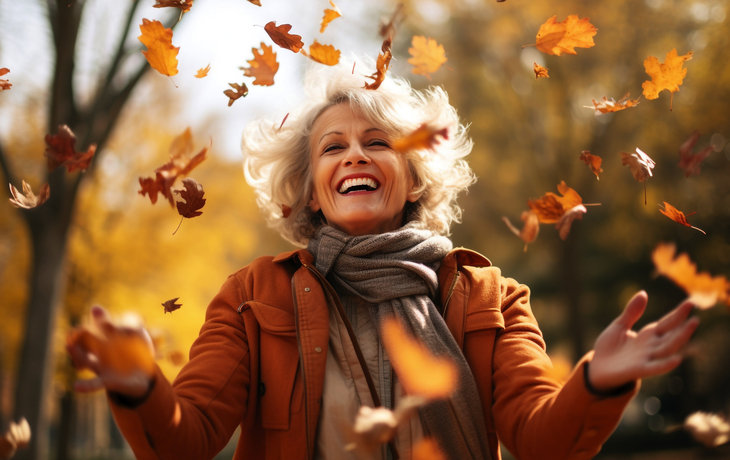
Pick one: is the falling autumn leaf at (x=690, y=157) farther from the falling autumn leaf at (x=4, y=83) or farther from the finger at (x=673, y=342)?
the falling autumn leaf at (x=4, y=83)

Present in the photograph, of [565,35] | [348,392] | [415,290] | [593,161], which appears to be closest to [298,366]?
[348,392]

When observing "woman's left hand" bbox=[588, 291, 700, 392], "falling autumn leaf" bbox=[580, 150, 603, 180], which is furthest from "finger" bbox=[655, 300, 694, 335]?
"falling autumn leaf" bbox=[580, 150, 603, 180]

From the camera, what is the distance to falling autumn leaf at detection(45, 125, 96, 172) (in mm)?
2033

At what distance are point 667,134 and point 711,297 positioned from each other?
9.51 meters

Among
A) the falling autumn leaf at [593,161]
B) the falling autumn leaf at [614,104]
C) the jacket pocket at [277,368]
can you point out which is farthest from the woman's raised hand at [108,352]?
the falling autumn leaf at [614,104]

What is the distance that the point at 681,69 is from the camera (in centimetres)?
209

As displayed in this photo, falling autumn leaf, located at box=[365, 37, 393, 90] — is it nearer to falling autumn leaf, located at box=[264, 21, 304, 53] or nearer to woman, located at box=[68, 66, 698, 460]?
A: woman, located at box=[68, 66, 698, 460]

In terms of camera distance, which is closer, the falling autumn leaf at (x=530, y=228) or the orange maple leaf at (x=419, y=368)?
the orange maple leaf at (x=419, y=368)

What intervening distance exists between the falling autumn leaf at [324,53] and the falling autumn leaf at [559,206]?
0.89 m

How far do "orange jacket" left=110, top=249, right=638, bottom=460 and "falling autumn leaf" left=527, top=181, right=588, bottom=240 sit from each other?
28 cm

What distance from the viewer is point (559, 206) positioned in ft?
6.95

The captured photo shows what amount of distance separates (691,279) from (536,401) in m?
0.55

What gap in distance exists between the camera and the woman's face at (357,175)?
224 centimetres

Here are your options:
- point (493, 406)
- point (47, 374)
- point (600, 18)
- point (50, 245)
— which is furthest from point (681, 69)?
point (600, 18)
